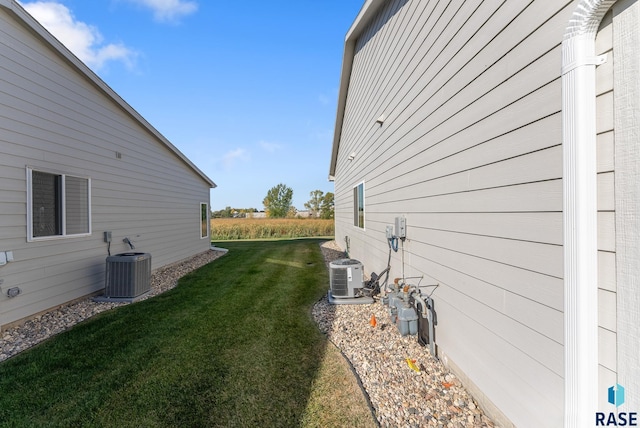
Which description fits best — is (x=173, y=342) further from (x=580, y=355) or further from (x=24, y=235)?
(x=580, y=355)

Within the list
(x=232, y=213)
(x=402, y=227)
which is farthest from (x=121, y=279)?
(x=232, y=213)

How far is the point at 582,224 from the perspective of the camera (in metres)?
1.40

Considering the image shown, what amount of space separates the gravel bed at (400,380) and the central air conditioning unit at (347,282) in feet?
2.77

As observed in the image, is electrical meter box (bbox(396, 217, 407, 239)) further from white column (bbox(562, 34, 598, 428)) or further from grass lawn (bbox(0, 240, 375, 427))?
white column (bbox(562, 34, 598, 428))

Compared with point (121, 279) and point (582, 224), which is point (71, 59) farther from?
point (582, 224)

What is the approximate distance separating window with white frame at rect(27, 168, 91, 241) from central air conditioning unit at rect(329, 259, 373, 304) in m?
4.72

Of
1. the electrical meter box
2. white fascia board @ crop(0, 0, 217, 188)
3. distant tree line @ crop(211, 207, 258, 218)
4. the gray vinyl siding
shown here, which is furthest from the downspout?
distant tree line @ crop(211, 207, 258, 218)

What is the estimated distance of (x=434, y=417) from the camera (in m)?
2.23

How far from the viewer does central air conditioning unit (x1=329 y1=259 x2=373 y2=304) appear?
16.8 ft

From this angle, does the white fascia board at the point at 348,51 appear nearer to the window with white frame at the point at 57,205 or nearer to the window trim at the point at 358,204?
the window trim at the point at 358,204

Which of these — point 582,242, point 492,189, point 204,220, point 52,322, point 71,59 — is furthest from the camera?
point 204,220

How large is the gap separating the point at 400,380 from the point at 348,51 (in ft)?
26.5

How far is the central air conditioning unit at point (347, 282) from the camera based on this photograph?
5.13m

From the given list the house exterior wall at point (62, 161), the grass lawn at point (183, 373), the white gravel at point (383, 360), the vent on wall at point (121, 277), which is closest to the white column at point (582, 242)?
the white gravel at point (383, 360)
